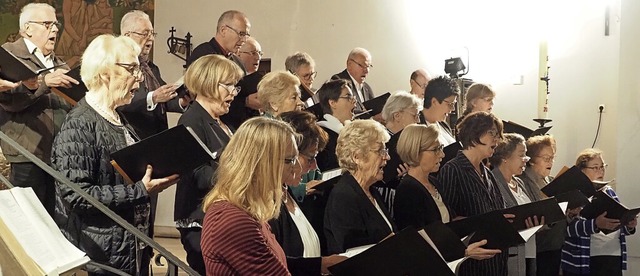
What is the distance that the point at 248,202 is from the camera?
2891 millimetres

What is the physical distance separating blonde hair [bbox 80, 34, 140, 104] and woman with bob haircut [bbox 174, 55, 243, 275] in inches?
14.1

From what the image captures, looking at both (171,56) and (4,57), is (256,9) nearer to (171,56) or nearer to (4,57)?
(171,56)

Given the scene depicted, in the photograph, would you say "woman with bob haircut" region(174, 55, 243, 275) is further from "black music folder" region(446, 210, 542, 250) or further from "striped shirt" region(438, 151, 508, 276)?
"striped shirt" region(438, 151, 508, 276)

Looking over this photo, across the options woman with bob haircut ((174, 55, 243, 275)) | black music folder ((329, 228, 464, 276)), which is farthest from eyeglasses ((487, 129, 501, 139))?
black music folder ((329, 228, 464, 276))

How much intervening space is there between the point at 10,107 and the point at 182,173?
1424 millimetres

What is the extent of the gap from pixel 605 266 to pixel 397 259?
3532mm

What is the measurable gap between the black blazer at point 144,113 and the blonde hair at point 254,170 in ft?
5.77

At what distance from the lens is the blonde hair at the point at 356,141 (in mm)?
4168

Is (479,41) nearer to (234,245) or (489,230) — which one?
(489,230)

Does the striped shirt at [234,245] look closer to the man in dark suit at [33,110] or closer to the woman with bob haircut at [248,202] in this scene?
the woman with bob haircut at [248,202]

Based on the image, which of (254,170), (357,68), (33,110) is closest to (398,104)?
(357,68)

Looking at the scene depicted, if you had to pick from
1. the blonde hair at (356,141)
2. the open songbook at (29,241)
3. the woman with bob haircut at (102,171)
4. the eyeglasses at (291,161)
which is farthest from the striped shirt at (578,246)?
the open songbook at (29,241)

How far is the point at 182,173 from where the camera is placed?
11.7ft

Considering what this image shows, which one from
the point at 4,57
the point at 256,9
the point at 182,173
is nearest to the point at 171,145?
the point at 182,173
